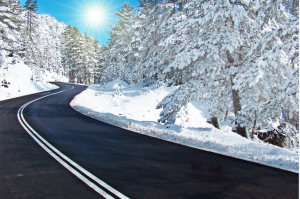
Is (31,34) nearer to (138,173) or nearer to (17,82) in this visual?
(17,82)

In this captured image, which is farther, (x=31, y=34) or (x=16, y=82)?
(x=31, y=34)

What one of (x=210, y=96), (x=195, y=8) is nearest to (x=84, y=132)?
(x=210, y=96)

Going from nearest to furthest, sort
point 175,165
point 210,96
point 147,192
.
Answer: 1. point 147,192
2. point 175,165
3. point 210,96

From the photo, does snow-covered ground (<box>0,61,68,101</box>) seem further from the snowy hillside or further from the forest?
the forest

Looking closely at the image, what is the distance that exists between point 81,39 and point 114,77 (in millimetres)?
23100

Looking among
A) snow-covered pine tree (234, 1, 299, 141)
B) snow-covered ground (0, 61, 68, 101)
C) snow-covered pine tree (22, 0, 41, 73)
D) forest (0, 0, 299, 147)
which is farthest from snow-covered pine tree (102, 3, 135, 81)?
snow-covered pine tree (234, 1, 299, 141)

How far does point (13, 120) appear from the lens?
1096cm

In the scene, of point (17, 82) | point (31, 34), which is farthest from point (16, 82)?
point (31, 34)

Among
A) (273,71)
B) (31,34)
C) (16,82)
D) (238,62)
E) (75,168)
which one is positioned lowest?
(75,168)

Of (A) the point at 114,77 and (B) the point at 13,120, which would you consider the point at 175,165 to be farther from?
(A) the point at 114,77

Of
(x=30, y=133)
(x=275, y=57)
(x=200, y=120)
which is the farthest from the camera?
(x=200, y=120)

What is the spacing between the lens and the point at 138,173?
437cm

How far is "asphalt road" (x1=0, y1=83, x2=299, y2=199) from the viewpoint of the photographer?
3.60 meters

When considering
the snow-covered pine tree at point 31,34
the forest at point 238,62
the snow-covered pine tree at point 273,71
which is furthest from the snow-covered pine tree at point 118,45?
the snow-covered pine tree at point 273,71
